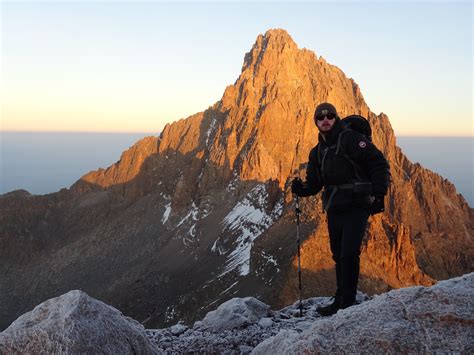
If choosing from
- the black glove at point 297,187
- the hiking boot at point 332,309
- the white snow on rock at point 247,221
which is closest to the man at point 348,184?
the hiking boot at point 332,309

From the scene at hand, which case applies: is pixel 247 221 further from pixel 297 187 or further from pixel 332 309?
pixel 332 309

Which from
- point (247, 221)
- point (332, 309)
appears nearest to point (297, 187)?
point (332, 309)

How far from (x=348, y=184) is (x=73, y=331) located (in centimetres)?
458

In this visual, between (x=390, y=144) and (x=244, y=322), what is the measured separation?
131 metres

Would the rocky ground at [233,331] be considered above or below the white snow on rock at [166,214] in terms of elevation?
above

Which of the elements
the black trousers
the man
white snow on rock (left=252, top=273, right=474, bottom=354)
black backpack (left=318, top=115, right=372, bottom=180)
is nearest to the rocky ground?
the black trousers

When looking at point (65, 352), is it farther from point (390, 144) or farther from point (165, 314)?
point (390, 144)

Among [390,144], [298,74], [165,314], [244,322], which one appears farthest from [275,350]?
[390,144]

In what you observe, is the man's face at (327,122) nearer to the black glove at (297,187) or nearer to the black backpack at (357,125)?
the black backpack at (357,125)

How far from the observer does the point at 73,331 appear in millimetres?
5504

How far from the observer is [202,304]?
63.2 m

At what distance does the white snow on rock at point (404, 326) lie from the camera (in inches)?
179

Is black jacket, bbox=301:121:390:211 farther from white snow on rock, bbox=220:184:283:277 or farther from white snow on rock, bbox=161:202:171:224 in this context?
white snow on rock, bbox=161:202:171:224

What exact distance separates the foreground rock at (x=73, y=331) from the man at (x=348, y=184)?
3.44 metres
